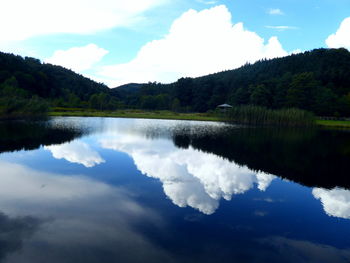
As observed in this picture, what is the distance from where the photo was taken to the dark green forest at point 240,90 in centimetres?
6506

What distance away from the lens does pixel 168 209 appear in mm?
8461

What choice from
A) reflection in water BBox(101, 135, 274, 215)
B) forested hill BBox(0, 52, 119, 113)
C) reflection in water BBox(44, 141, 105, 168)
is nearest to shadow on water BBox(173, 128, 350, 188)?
reflection in water BBox(101, 135, 274, 215)

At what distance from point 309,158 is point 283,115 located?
33647 millimetres

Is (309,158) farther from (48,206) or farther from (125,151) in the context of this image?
(48,206)

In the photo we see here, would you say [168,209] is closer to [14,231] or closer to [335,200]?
[14,231]

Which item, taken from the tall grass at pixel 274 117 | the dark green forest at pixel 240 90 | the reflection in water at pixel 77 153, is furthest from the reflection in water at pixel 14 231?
the tall grass at pixel 274 117

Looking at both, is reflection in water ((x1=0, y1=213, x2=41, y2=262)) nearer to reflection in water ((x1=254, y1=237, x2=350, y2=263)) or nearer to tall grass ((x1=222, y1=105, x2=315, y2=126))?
reflection in water ((x1=254, y1=237, x2=350, y2=263))

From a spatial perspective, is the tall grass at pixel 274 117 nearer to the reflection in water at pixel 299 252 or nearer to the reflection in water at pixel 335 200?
the reflection in water at pixel 335 200

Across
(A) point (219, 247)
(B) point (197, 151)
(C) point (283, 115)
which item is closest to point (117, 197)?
(A) point (219, 247)

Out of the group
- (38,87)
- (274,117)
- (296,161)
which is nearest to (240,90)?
(274,117)

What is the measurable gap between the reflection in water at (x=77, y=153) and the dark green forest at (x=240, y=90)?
23.3m

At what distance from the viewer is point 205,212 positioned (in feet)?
27.6

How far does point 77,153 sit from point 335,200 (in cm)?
1370

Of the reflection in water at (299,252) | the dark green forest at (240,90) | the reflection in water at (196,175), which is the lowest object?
the reflection in water at (299,252)
